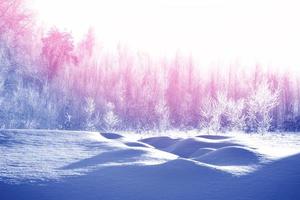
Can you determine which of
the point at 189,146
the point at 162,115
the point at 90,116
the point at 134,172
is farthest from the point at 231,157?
the point at 162,115

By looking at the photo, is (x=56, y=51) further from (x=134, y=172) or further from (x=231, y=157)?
(x=134, y=172)

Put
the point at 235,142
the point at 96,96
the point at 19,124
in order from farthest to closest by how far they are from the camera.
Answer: the point at 96,96
the point at 19,124
the point at 235,142

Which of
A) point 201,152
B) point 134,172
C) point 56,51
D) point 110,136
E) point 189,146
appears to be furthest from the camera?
point 56,51

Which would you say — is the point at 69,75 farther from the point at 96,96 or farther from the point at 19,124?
the point at 19,124

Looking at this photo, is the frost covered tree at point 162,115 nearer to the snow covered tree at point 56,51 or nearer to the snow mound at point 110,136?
the snow covered tree at point 56,51

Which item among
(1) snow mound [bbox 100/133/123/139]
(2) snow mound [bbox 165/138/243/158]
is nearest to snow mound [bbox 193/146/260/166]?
(2) snow mound [bbox 165/138/243/158]

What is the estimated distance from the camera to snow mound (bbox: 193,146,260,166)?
4320 millimetres

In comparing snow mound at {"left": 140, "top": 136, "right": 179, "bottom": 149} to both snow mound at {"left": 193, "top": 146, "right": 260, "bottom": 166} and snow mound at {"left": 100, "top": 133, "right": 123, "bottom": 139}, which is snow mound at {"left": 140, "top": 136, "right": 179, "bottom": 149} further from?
snow mound at {"left": 193, "top": 146, "right": 260, "bottom": 166}

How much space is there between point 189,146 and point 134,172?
1.78 metres

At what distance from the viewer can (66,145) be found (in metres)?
5.00

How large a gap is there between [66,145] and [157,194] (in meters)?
1.99

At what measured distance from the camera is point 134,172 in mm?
3840

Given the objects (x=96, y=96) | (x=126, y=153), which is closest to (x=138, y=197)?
(x=126, y=153)

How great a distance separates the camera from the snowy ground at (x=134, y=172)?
3.37 meters
